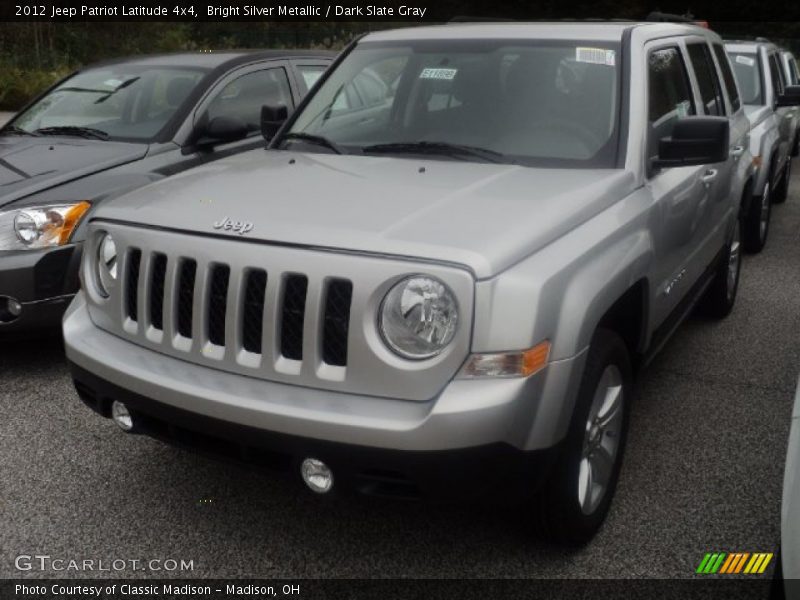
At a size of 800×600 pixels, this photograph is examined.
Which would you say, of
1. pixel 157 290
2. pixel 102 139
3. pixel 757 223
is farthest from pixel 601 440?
pixel 757 223

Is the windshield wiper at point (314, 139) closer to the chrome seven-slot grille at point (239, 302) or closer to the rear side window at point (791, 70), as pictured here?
the chrome seven-slot grille at point (239, 302)

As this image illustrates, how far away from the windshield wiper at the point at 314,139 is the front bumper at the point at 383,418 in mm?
1369

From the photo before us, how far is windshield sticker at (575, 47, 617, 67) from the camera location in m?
3.73

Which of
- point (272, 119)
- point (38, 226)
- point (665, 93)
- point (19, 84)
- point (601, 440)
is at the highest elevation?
point (665, 93)

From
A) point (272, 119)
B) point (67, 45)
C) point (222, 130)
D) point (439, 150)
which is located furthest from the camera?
point (67, 45)

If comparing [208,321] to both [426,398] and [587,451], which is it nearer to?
[426,398]

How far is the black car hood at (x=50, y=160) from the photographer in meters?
4.61

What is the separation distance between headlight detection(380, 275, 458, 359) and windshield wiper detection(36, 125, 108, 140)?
3.51 metres

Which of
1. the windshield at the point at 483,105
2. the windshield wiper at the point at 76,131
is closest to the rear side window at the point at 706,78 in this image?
the windshield at the point at 483,105

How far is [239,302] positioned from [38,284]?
215 cm

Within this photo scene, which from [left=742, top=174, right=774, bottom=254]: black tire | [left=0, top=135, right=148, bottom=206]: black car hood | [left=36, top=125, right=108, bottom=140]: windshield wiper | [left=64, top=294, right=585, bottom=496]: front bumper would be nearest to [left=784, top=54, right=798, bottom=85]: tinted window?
[left=742, top=174, right=774, bottom=254]: black tire

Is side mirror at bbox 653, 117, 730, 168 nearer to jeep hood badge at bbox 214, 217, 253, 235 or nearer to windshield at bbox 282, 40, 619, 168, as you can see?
windshield at bbox 282, 40, 619, 168

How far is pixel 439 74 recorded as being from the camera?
400 cm

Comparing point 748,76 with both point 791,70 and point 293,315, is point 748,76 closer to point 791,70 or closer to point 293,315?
point 791,70
